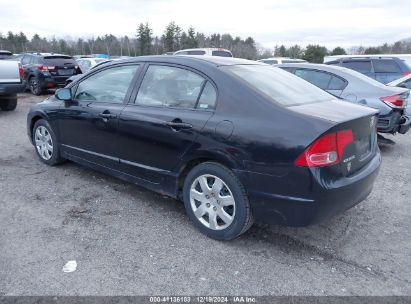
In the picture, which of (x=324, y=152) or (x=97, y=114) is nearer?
(x=324, y=152)

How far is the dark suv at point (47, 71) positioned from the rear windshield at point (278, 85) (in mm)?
11347

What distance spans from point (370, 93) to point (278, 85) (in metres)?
3.39

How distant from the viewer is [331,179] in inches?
→ 110

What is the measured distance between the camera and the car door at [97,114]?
4.01m

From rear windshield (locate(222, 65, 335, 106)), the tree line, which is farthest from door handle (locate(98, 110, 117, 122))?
the tree line

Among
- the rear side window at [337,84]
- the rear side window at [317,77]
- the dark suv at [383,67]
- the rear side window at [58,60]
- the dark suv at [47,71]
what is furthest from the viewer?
the rear side window at [58,60]

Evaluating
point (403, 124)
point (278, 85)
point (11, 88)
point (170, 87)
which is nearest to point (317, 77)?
point (403, 124)

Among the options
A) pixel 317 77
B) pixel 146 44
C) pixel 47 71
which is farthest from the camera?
pixel 146 44

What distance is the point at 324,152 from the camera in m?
2.71

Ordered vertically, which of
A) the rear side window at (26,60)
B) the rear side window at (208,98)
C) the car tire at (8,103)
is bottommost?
the car tire at (8,103)

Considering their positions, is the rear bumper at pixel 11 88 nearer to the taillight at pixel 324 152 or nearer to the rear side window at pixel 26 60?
the rear side window at pixel 26 60

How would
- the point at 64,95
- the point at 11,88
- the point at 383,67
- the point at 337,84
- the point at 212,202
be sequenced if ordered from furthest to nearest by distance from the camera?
the point at 383,67 → the point at 11,88 → the point at 337,84 → the point at 64,95 → the point at 212,202

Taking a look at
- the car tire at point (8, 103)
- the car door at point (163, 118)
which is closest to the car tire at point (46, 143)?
the car door at point (163, 118)

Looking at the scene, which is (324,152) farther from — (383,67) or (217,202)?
(383,67)
